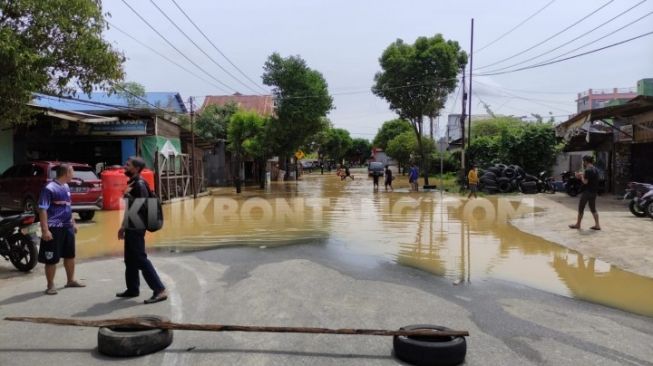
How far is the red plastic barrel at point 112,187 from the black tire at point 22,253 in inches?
429

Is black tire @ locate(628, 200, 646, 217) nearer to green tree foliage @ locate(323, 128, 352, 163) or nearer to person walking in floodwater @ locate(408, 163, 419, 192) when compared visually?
person walking in floodwater @ locate(408, 163, 419, 192)

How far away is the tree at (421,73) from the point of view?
38.7 metres

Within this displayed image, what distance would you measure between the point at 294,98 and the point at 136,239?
34489 mm

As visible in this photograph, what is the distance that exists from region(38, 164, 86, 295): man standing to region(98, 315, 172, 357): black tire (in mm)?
2691

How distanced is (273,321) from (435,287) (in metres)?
2.69

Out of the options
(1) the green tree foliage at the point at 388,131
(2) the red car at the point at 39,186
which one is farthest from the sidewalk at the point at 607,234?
(1) the green tree foliage at the point at 388,131

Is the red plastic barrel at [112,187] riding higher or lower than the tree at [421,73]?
lower

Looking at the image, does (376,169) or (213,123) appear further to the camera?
(213,123)

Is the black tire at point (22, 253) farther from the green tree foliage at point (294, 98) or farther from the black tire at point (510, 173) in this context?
the green tree foliage at point (294, 98)

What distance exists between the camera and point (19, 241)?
28.9ft

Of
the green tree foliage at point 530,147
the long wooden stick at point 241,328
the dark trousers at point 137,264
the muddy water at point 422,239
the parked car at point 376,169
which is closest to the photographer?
the long wooden stick at point 241,328

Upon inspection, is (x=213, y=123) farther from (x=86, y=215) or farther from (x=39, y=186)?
(x=39, y=186)

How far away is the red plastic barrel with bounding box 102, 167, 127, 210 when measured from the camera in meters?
19.4

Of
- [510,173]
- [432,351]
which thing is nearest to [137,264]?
[432,351]
